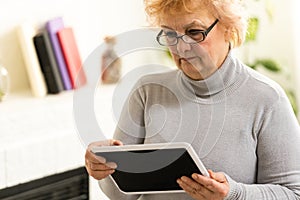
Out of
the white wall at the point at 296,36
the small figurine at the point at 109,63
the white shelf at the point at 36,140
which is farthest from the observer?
the white wall at the point at 296,36

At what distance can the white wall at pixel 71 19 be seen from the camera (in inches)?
107

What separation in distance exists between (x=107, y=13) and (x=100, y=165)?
1.62 m

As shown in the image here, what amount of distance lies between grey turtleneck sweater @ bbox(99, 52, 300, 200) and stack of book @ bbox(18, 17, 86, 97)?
119 cm

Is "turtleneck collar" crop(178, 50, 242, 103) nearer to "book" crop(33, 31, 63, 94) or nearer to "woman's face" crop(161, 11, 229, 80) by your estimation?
"woman's face" crop(161, 11, 229, 80)

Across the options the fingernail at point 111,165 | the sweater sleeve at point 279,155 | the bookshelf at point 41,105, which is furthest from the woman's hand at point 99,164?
the bookshelf at point 41,105

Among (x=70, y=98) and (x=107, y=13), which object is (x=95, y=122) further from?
(x=107, y=13)

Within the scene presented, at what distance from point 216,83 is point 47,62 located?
1.35 metres

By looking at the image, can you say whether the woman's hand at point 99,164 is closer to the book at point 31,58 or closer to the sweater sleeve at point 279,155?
the sweater sleeve at point 279,155

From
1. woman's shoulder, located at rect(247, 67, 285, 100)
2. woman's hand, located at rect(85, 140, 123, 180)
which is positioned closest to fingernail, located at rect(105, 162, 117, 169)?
woman's hand, located at rect(85, 140, 123, 180)

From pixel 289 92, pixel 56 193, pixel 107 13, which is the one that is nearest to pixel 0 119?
pixel 56 193

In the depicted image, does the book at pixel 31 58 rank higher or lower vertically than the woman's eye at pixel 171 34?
lower

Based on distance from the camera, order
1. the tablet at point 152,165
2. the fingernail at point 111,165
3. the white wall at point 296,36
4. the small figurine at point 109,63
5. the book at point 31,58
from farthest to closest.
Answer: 1. the white wall at point 296,36
2. the book at point 31,58
3. the small figurine at point 109,63
4. the fingernail at point 111,165
5. the tablet at point 152,165

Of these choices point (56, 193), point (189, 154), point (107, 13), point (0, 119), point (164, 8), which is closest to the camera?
point (189, 154)

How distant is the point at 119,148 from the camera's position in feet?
4.50
